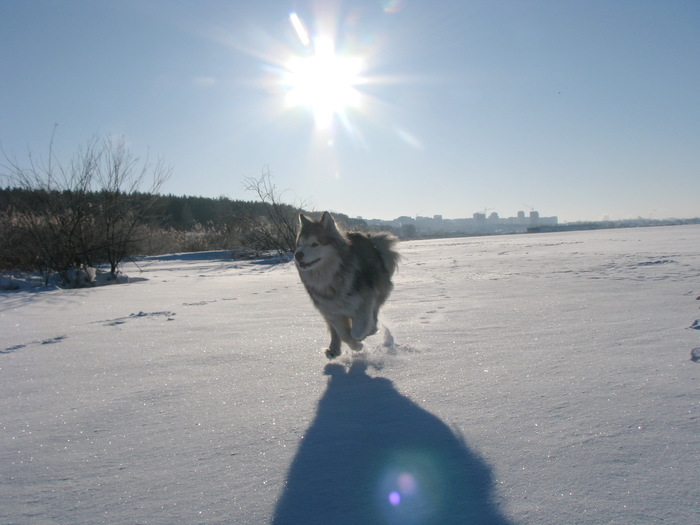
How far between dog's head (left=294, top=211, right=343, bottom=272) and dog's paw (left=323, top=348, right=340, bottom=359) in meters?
0.62

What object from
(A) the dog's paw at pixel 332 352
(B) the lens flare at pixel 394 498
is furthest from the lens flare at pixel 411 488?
(A) the dog's paw at pixel 332 352

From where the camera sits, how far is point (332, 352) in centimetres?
271

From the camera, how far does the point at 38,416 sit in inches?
68.2

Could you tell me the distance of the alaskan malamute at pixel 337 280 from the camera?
2.82 meters

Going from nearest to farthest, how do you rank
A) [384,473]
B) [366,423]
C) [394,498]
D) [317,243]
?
[394,498] → [384,473] → [366,423] → [317,243]

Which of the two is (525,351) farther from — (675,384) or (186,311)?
(186,311)

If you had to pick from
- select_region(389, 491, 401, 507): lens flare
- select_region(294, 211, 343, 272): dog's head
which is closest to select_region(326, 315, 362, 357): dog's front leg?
select_region(294, 211, 343, 272): dog's head

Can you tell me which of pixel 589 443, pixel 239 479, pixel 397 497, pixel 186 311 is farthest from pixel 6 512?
pixel 186 311

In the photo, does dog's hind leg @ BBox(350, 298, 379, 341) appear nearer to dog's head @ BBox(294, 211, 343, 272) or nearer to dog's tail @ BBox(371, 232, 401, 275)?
dog's head @ BBox(294, 211, 343, 272)

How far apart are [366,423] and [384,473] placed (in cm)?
36

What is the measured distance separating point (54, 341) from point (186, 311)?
4.50ft

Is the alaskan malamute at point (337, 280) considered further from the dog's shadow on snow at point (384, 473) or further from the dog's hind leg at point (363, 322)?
the dog's shadow on snow at point (384, 473)

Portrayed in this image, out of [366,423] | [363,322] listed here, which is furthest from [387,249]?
[366,423]

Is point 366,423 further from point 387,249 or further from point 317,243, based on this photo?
point 387,249
